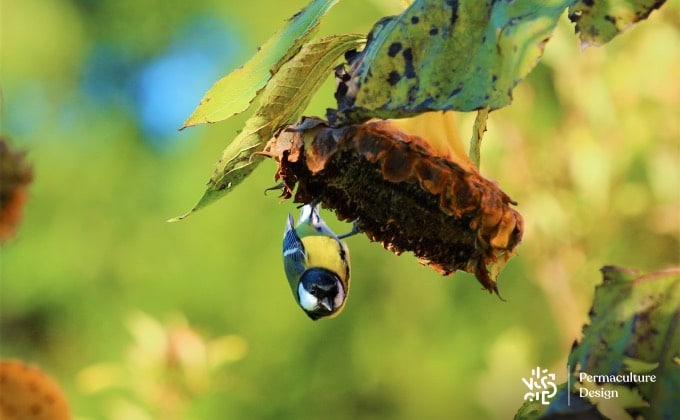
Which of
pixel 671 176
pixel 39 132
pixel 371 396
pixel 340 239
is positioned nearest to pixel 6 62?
pixel 39 132

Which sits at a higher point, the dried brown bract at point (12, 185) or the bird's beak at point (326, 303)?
the dried brown bract at point (12, 185)

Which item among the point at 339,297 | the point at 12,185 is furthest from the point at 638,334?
the point at 12,185

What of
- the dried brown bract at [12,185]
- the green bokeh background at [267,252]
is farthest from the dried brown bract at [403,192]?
the green bokeh background at [267,252]

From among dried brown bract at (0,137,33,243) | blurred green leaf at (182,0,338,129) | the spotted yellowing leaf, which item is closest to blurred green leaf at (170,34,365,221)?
blurred green leaf at (182,0,338,129)

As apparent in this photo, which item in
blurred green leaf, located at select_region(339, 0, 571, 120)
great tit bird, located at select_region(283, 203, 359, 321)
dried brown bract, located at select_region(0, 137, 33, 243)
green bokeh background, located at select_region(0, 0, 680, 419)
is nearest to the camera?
blurred green leaf, located at select_region(339, 0, 571, 120)

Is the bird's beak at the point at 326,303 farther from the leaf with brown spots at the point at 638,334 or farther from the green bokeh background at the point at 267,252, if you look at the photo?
the green bokeh background at the point at 267,252

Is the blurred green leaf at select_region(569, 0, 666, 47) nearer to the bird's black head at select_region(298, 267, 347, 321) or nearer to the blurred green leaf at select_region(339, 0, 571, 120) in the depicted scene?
the blurred green leaf at select_region(339, 0, 571, 120)
